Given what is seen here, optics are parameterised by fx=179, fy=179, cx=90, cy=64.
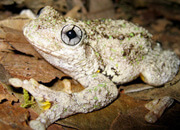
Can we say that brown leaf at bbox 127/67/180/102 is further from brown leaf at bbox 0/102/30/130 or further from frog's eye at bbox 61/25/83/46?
brown leaf at bbox 0/102/30/130

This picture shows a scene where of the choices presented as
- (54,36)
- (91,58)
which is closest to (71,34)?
(54,36)

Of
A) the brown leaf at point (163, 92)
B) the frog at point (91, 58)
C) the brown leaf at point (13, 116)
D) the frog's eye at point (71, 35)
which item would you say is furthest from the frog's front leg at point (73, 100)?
the frog's eye at point (71, 35)

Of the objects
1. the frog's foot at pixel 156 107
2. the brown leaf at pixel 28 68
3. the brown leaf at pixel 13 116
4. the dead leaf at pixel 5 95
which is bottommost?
the frog's foot at pixel 156 107

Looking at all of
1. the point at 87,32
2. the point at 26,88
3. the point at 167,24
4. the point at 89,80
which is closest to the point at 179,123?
the point at 89,80

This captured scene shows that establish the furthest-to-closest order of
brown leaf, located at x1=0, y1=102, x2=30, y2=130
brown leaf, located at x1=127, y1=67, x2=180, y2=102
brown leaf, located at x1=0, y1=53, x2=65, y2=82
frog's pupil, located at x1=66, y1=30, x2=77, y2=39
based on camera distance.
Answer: brown leaf, located at x1=127, y1=67, x2=180, y2=102
brown leaf, located at x1=0, y1=53, x2=65, y2=82
frog's pupil, located at x1=66, y1=30, x2=77, y2=39
brown leaf, located at x1=0, y1=102, x2=30, y2=130

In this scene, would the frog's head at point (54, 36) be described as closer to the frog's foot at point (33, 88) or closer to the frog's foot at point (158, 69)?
the frog's foot at point (33, 88)

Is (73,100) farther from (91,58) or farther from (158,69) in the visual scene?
(158,69)

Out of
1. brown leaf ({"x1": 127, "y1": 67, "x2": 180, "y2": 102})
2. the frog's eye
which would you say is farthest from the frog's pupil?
brown leaf ({"x1": 127, "y1": 67, "x2": 180, "y2": 102})
